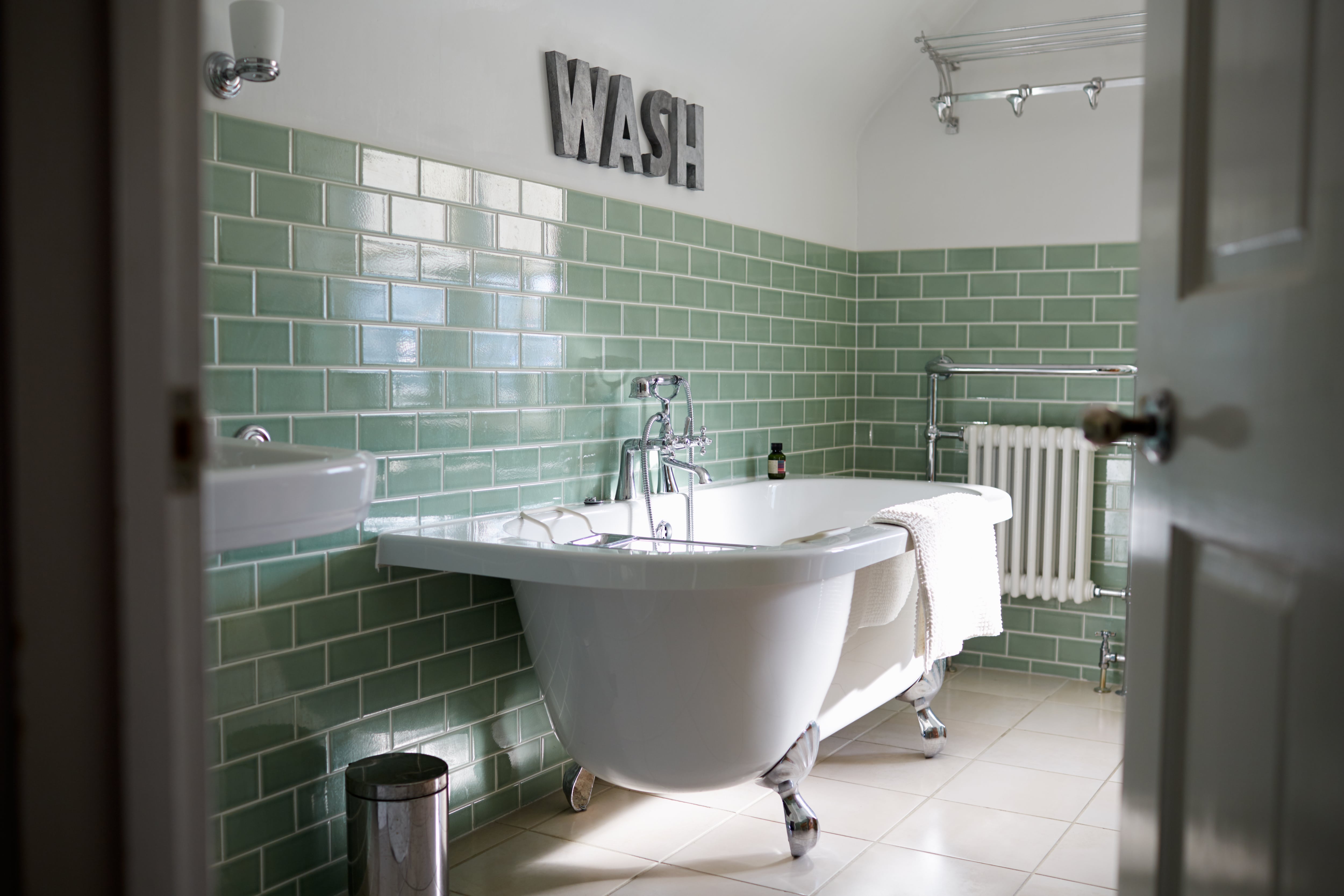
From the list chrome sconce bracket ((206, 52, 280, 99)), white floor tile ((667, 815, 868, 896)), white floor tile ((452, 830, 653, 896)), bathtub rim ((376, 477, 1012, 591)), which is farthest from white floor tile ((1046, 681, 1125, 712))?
chrome sconce bracket ((206, 52, 280, 99))

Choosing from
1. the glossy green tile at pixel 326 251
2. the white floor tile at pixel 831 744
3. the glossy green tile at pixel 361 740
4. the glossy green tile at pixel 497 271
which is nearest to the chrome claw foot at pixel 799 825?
the white floor tile at pixel 831 744

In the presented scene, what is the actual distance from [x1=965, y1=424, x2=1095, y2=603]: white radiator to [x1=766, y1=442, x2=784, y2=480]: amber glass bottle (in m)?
0.79

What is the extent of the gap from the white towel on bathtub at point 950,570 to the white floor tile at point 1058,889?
0.58m

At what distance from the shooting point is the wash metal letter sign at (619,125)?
287 centimetres

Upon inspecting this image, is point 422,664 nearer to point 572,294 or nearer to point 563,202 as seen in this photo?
point 572,294

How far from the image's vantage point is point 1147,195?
1.14 m

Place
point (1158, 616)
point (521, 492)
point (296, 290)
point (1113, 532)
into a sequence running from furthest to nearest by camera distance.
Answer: point (1113, 532) < point (521, 492) < point (296, 290) < point (1158, 616)

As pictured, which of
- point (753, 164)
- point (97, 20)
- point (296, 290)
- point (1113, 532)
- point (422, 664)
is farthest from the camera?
point (1113, 532)

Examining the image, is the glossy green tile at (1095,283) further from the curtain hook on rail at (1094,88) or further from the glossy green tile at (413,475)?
the glossy green tile at (413,475)

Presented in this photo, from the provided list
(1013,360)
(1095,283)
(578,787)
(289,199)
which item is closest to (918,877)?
(578,787)

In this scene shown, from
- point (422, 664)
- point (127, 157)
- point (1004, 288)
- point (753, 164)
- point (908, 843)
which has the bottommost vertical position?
point (908, 843)

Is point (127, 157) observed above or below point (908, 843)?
above

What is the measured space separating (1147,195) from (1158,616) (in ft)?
1.42

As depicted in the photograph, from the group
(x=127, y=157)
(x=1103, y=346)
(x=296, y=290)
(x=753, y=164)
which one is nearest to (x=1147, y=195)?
(x=127, y=157)
